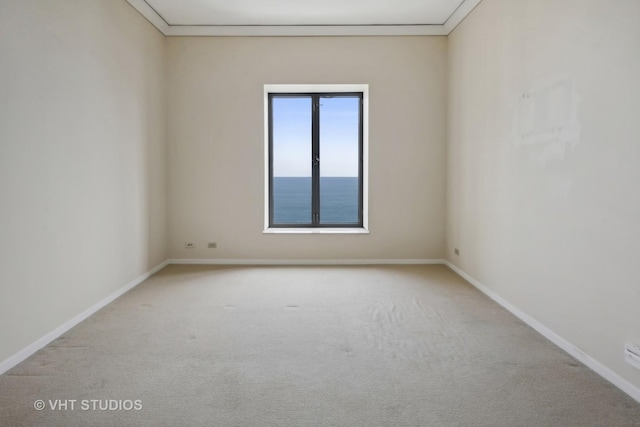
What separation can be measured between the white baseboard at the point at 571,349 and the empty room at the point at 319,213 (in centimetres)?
2

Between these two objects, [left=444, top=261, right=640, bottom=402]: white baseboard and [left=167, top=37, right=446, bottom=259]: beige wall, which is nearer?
[left=444, top=261, right=640, bottom=402]: white baseboard

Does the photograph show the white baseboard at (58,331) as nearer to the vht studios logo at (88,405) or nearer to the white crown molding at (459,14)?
the vht studios logo at (88,405)

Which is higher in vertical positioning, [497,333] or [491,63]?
[491,63]

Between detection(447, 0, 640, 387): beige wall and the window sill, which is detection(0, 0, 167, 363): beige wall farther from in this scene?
detection(447, 0, 640, 387): beige wall

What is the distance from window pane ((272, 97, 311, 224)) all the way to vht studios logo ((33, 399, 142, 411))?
3378 millimetres

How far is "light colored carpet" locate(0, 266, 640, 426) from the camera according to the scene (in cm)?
185

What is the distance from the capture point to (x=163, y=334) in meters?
2.79

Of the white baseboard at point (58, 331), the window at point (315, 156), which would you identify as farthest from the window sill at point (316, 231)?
the white baseboard at point (58, 331)

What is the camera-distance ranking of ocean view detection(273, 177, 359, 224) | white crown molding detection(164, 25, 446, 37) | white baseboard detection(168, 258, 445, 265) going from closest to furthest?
1. white crown molding detection(164, 25, 446, 37)
2. white baseboard detection(168, 258, 445, 265)
3. ocean view detection(273, 177, 359, 224)

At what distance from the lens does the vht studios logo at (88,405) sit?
1893 mm

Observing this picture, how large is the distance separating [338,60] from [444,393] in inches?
157

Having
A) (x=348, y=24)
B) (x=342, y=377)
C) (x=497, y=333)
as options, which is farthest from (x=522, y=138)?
(x=348, y=24)

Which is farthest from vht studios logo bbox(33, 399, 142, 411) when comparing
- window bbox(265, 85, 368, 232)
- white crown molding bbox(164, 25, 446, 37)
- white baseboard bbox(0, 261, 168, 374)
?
white crown molding bbox(164, 25, 446, 37)

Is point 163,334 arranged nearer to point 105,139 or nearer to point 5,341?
point 5,341
